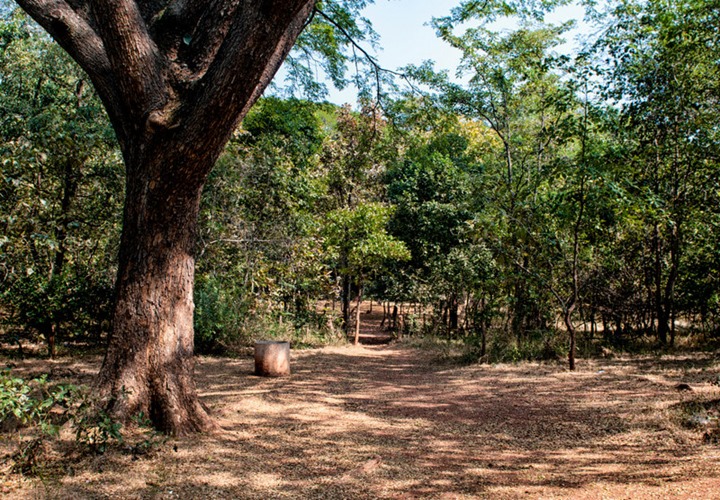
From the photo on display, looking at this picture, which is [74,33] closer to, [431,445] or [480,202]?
[431,445]

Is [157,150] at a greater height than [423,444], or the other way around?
[157,150]

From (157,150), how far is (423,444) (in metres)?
3.35

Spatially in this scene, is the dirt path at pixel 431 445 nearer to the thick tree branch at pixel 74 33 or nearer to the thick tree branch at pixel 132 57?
the thick tree branch at pixel 132 57

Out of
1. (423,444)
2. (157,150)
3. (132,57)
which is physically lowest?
(423,444)

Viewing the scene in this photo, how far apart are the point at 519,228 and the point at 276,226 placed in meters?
5.49

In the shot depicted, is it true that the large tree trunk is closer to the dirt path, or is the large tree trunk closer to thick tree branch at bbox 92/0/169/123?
the dirt path

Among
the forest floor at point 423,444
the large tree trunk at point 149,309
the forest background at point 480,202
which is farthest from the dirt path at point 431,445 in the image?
the forest background at point 480,202

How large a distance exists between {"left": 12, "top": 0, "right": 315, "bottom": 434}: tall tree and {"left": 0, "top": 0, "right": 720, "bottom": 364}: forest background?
4.02 feet

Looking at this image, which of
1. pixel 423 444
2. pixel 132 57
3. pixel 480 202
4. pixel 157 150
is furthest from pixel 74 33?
pixel 480 202

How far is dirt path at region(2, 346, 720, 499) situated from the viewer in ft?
10.2

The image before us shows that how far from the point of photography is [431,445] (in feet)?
13.7

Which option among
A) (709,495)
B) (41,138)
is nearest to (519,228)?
(709,495)

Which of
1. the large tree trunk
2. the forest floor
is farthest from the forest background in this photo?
the forest floor

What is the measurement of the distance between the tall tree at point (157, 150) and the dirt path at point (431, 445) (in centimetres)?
64
